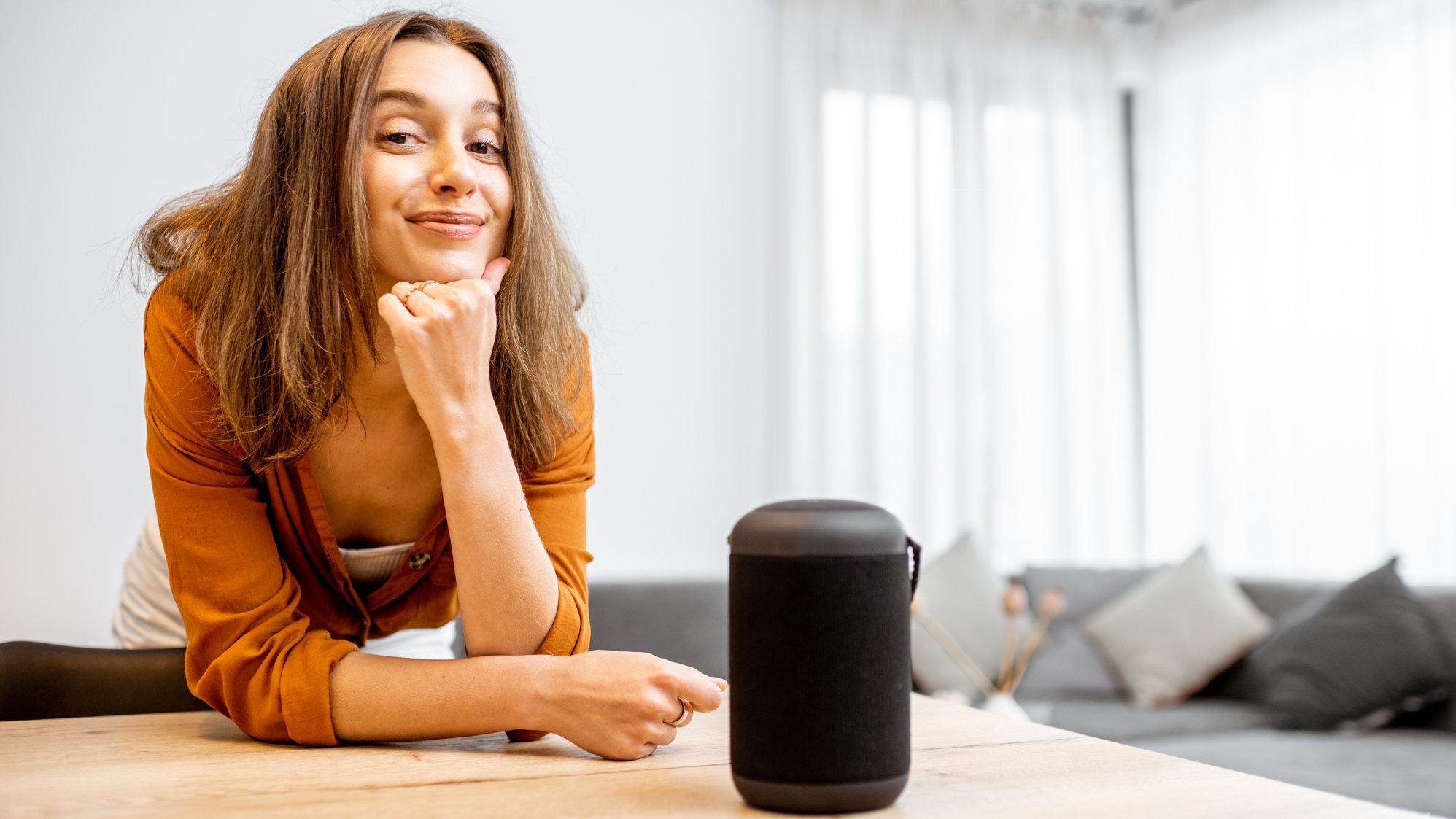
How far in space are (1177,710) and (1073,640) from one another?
425mm

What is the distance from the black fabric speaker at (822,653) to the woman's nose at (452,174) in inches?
21.6

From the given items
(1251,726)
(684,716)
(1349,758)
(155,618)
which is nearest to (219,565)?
(684,716)

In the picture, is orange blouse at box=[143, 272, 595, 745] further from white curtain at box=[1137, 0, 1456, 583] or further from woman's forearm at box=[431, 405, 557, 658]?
white curtain at box=[1137, 0, 1456, 583]

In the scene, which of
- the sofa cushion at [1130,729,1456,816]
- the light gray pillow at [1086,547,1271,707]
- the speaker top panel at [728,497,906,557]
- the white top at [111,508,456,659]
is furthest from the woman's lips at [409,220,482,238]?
the light gray pillow at [1086,547,1271,707]

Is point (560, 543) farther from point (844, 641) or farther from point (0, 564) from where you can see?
point (0, 564)

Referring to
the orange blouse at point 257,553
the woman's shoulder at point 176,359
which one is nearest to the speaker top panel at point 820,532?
the orange blouse at point 257,553

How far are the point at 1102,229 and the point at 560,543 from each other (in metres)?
3.59

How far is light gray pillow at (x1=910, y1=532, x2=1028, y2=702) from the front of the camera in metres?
3.02

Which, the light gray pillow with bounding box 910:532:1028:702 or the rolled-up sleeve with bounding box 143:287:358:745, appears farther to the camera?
the light gray pillow with bounding box 910:532:1028:702

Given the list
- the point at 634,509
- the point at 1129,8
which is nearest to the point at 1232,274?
the point at 1129,8

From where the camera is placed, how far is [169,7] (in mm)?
3004

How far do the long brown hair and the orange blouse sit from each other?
27mm

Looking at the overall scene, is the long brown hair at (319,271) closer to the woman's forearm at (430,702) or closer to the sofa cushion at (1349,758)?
the woman's forearm at (430,702)

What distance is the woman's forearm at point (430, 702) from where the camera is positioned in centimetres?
94
